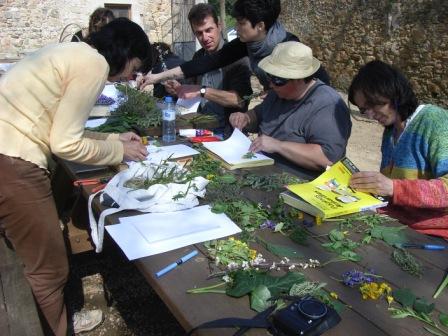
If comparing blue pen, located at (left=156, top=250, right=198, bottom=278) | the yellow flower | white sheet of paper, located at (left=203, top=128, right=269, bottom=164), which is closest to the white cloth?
blue pen, located at (left=156, top=250, right=198, bottom=278)

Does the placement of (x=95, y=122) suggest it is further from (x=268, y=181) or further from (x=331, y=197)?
(x=331, y=197)

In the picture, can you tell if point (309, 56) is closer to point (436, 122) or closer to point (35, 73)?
point (436, 122)

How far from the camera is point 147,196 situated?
1898 millimetres

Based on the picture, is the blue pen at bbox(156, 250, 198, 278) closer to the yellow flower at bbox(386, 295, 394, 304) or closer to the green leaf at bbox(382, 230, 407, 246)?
the yellow flower at bbox(386, 295, 394, 304)

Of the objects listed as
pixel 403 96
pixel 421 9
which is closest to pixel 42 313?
pixel 403 96

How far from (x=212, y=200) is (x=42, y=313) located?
45.0 inches

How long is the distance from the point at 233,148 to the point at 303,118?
48 cm

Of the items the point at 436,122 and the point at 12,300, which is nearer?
the point at 436,122

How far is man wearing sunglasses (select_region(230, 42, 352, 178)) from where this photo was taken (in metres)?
2.62

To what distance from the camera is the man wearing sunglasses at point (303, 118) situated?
2621 mm

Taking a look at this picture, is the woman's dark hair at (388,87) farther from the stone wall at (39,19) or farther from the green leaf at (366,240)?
the stone wall at (39,19)

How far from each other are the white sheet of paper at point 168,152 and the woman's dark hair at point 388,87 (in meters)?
1.03

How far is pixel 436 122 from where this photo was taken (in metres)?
2.13

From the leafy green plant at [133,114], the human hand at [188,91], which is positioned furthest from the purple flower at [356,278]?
the human hand at [188,91]
